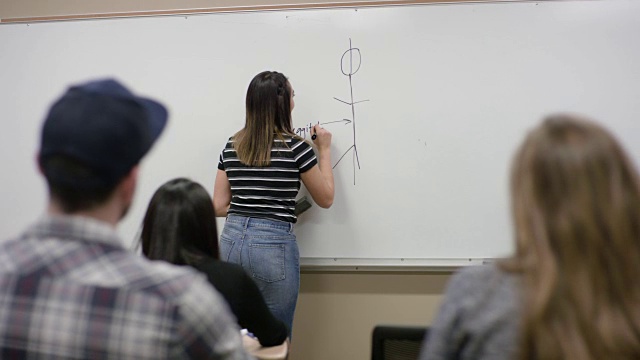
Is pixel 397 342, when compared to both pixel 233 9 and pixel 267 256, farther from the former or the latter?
pixel 233 9

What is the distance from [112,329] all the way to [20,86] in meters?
2.53

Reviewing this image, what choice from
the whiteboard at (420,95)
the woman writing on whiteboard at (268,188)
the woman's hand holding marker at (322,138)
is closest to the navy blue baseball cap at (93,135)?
the woman writing on whiteboard at (268,188)

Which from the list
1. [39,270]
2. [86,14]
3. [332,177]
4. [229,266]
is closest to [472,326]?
[39,270]

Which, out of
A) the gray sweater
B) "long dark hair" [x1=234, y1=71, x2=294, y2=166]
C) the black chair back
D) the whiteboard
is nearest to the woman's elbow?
the whiteboard

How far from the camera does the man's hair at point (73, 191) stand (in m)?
0.82

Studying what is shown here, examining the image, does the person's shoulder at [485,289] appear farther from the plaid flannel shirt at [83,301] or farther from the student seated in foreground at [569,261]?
the plaid flannel shirt at [83,301]

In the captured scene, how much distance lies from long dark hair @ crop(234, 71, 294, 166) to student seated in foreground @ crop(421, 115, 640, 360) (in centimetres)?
150

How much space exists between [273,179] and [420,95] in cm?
84

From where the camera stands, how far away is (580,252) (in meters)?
0.81

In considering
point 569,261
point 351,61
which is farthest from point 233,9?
point 569,261

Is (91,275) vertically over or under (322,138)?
under

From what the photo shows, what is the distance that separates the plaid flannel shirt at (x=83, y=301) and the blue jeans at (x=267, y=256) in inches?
57.1

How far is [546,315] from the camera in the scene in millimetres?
800

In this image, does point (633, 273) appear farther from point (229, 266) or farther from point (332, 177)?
point (332, 177)
